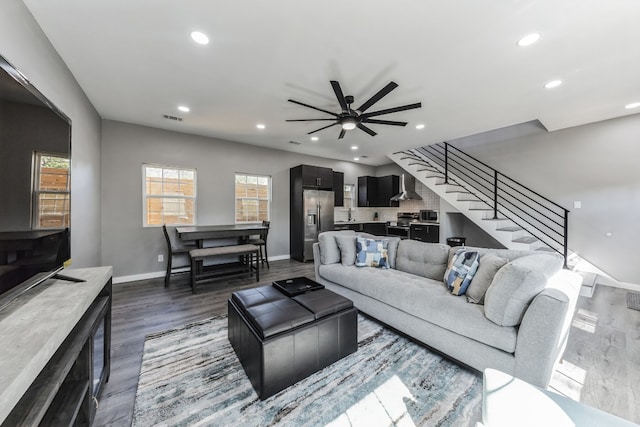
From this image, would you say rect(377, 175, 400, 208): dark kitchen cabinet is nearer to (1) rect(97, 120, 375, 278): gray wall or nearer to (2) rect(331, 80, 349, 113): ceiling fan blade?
(1) rect(97, 120, 375, 278): gray wall

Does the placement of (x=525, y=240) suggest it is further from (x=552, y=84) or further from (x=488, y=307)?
(x=488, y=307)

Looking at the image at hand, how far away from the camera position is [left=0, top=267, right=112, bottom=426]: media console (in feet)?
2.37

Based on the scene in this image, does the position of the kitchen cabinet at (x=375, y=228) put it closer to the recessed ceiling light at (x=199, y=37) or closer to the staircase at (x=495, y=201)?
the staircase at (x=495, y=201)

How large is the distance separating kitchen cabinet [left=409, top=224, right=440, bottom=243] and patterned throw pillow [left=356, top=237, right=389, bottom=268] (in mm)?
3339

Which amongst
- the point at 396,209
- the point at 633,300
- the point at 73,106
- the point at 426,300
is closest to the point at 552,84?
the point at 426,300

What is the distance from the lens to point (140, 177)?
169 inches

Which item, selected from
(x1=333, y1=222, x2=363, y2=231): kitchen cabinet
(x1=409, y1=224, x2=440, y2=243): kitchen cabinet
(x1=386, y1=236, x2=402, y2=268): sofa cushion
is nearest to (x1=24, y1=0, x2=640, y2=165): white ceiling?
(x1=386, y1=236, x2=402, y2=268): sofa cushion

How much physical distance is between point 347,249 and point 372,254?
34 cm

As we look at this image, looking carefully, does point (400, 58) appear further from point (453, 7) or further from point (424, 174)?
point (424, 174)

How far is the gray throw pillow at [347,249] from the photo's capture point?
10.6 feet

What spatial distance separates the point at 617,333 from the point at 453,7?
3.53 metres

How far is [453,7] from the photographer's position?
5.85 ft

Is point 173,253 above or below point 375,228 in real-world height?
below

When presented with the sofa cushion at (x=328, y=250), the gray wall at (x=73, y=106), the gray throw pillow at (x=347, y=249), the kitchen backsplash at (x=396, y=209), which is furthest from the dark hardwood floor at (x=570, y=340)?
the kitchen backsplash at (x=396, y=209)
